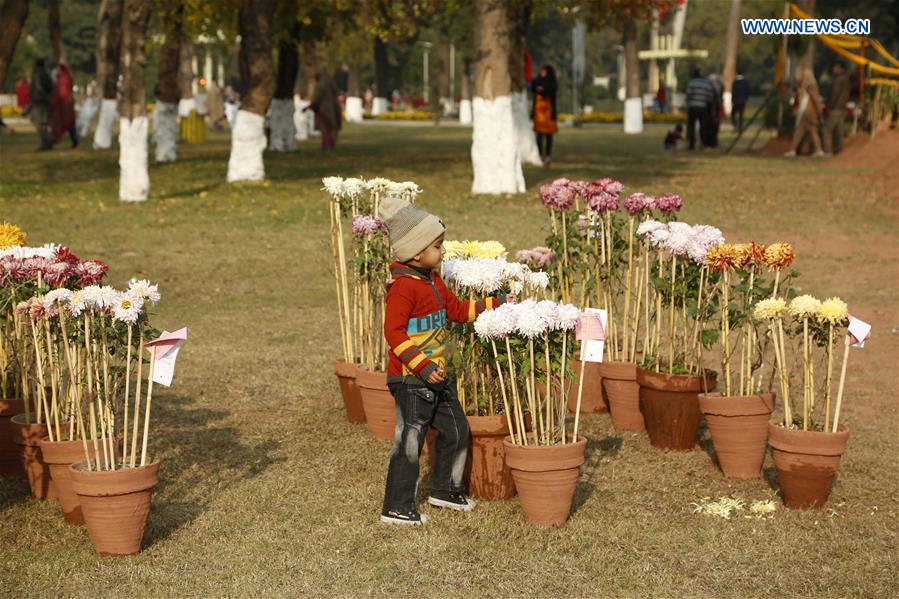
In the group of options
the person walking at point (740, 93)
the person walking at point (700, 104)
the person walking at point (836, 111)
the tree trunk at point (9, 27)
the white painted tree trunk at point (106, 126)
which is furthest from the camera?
the person walking at point (740, 93)

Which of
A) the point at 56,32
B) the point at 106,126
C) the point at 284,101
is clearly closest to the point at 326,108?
the point at 284,101

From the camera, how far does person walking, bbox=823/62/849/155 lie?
3122 cm

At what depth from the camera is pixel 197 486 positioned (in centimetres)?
721

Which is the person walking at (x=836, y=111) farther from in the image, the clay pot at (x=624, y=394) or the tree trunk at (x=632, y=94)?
the clay pot at (x=624, y=394)

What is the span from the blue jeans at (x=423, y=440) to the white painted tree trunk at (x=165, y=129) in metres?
23.6

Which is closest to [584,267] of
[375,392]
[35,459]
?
[375,392]

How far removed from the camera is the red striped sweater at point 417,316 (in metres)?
6.49

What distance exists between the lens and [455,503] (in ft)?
22.2

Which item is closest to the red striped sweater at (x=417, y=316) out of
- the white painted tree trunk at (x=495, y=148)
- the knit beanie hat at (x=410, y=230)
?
the knit beanie hat at (x=410, y=230)

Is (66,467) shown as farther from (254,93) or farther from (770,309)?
(254,93)

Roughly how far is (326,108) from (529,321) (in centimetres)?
2891

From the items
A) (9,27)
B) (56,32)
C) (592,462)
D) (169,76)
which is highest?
(56,32)

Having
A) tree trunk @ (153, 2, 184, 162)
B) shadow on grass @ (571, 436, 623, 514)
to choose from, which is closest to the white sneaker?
shadow on grass @ (571, 436, 623, 514)

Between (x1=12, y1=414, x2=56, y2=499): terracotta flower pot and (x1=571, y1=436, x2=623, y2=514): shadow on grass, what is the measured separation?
2585 millimetres
